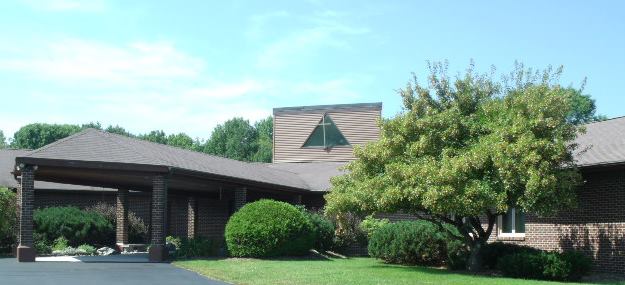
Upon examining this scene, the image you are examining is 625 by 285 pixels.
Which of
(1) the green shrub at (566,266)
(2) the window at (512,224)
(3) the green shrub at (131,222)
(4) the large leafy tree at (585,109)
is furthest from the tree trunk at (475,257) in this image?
(4) the large leafy tree at (585,109)

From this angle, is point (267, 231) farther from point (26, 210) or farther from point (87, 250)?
point (87, 250)

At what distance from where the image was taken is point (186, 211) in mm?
36750

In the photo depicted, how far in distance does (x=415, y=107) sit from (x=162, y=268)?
8.07 meters

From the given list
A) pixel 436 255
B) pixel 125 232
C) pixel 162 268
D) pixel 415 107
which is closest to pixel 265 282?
pixel 162 268

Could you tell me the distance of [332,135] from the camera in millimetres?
43281

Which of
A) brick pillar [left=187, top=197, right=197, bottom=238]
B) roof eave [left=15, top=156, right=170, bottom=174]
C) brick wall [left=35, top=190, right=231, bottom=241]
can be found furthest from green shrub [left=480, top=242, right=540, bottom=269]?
brick pillar [left=187, top=197, right=197, bottom=238]

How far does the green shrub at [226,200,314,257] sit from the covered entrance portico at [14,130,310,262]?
6.32 feet

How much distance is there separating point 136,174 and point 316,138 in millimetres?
19965

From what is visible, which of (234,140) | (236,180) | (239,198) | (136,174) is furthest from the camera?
(234,140)

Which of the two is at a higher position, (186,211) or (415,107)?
(415,107)

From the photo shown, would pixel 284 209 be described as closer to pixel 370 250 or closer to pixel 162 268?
pixel 370 250

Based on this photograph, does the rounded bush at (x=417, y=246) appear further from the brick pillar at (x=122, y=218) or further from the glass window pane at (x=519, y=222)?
the brick pillar at (x=122, y=218)

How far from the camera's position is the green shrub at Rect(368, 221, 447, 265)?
78.4ft

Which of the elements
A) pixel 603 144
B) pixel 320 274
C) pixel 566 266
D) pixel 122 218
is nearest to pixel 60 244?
pixel 122 218
